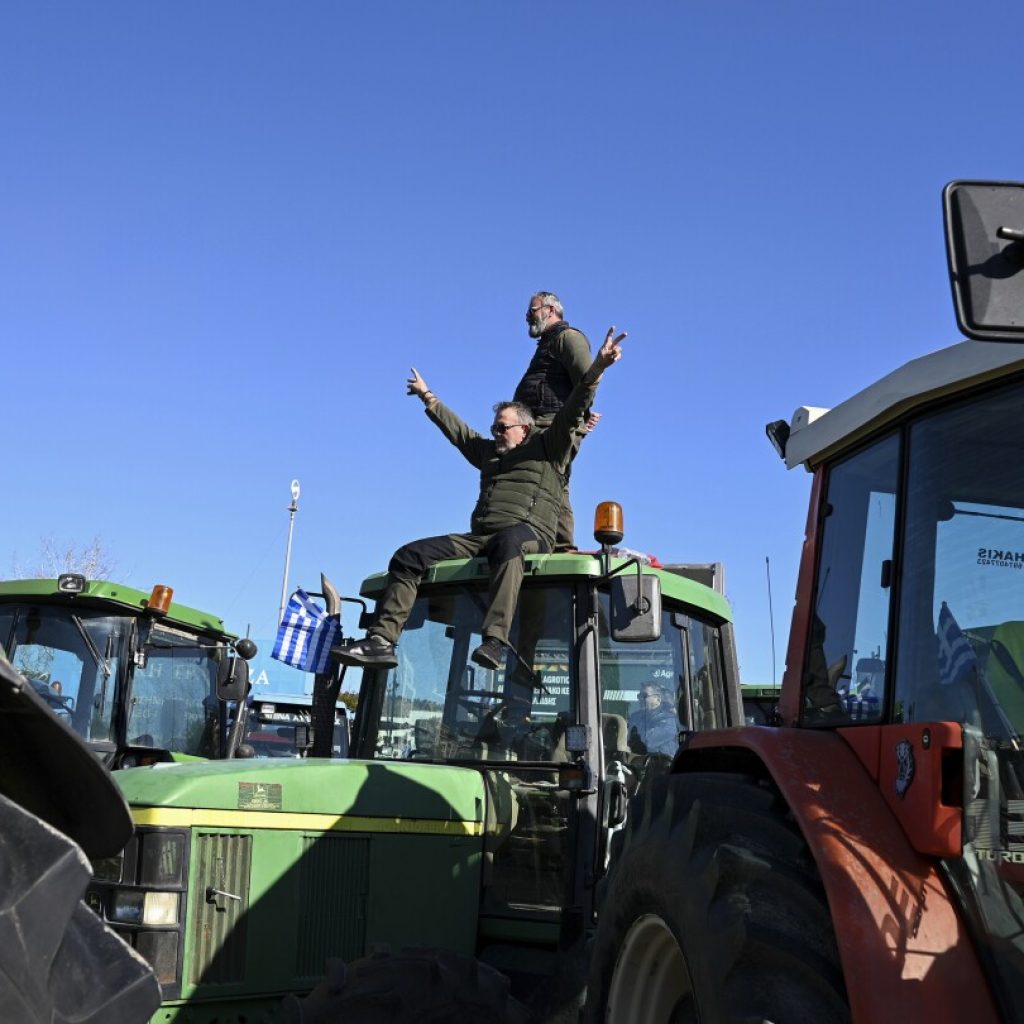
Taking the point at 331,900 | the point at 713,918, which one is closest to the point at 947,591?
the point at 713,918

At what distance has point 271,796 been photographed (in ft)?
15.9

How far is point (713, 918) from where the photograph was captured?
2.80 metres

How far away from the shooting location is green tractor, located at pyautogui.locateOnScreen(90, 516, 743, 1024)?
14.8 feet

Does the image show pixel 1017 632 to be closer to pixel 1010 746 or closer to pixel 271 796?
pixel 1010 746

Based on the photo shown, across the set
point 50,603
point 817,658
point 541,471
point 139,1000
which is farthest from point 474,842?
point 50,603

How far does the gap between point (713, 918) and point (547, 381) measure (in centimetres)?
468

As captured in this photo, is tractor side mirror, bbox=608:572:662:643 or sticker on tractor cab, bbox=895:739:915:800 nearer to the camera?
sticker on tractor cab, bbox=895:739:915:800

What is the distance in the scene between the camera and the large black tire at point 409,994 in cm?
421

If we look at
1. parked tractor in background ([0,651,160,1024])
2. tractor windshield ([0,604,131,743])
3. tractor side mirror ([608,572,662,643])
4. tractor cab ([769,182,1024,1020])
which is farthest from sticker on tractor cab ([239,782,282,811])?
tractor windshield ([0,604,131,743])

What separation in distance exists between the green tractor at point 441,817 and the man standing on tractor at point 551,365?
40.5 inches

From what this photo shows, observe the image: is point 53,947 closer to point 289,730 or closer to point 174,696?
point 174,696

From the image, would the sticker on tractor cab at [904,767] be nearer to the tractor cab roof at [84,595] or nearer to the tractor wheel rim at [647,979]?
the tractor wheel rim at [647,979]

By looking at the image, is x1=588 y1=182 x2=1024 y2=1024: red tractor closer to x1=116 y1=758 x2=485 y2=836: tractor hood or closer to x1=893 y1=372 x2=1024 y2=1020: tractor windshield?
x1=893 y1=372 x2=1024 y2=1020: tractor windshield

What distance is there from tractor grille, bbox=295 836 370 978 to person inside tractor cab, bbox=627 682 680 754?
134cm
